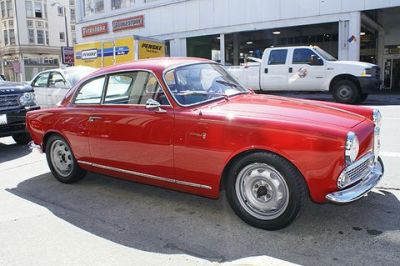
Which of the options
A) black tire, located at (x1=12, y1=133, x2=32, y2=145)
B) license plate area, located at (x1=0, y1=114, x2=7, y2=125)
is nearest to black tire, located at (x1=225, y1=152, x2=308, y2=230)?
license plate area, located at (x1=0, y1=114, x2=7, y2=125)

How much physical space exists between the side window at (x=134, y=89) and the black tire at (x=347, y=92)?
9685mm

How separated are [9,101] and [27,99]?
0.38 metres

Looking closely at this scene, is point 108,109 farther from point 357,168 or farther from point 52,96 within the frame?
point 52,96

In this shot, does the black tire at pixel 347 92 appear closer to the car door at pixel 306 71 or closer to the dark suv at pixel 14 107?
the car door at pixel 306 71

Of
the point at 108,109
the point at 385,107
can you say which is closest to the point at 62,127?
the point at 108,109

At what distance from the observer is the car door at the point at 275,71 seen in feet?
45.6

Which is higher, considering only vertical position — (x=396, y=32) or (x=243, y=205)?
(x=396, y=32)

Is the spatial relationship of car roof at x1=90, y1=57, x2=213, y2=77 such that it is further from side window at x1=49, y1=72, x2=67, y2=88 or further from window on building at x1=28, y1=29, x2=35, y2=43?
window on building at x1=28, y1=29, x2=35, y2=43

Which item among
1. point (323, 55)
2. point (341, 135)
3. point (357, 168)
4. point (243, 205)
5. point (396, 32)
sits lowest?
point (243, 205)

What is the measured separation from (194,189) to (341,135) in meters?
1.52

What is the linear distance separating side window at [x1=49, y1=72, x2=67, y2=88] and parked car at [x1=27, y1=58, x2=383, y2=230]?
6.65 m

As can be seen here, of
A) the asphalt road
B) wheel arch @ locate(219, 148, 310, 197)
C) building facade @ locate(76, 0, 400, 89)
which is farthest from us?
building facade @ locate(76, 0, 400, 89)

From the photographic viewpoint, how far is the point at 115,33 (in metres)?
27.2

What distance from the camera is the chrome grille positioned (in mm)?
7398
